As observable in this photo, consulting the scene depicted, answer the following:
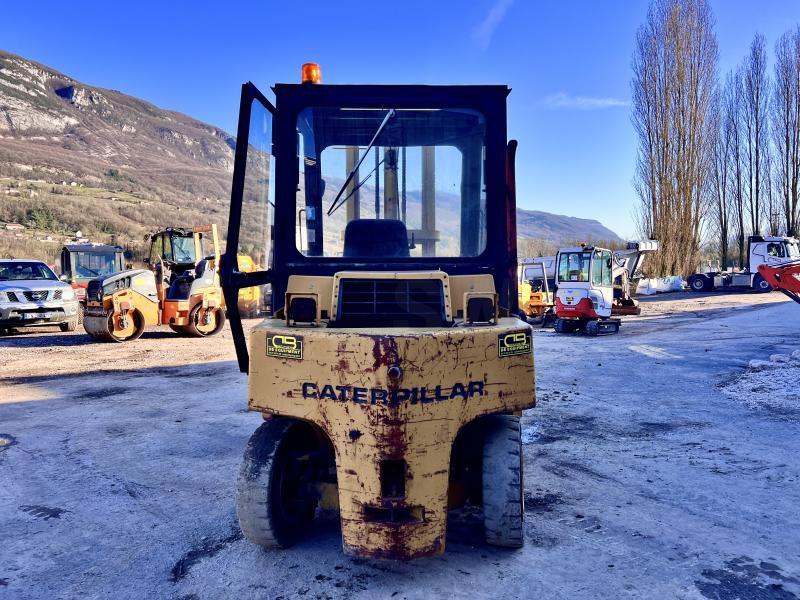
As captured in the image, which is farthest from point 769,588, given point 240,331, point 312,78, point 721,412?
point 721,412

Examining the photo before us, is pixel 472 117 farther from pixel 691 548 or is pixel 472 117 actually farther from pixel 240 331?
pixel 691 548

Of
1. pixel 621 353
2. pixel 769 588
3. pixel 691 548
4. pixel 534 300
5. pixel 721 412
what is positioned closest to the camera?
pixel 769 588

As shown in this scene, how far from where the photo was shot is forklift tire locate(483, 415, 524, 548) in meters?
3.10

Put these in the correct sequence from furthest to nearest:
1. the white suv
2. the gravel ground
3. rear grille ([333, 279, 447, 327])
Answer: the white suv, rear grille ([333, 279, 447, 327]), the gravel ground

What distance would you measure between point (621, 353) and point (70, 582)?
10.2 metres

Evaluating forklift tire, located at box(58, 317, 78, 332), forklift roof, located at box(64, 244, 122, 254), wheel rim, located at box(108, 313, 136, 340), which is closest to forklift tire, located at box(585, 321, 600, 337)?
wheel rim, located at box(108, 313, 136, 340)

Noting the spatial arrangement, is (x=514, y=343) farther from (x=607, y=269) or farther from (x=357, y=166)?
(x=607, y=269)

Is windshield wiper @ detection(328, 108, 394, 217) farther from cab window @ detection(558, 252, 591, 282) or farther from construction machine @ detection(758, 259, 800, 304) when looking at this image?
cab window @ detection(558, 252, 591, 282)

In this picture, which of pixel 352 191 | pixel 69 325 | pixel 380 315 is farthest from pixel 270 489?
pixel 69 325

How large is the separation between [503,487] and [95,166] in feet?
295

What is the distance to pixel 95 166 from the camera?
80.4 m

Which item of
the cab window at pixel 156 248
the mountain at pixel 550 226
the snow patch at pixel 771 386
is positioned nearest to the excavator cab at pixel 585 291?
the snow patch at pixel 771 386

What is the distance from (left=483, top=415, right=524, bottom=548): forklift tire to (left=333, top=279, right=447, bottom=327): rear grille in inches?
28.3

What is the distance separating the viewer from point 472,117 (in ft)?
12.4
